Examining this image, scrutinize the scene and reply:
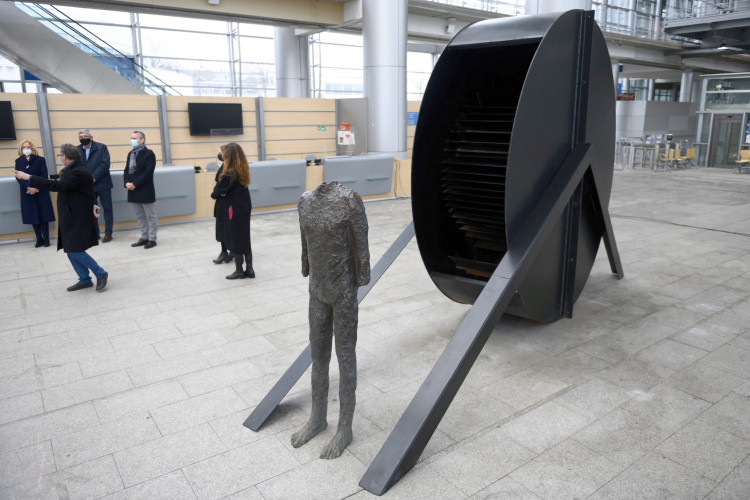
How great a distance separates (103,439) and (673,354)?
437cm

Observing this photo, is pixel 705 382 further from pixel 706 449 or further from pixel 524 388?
pixel 524 388

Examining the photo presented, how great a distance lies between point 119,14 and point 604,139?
2123cm

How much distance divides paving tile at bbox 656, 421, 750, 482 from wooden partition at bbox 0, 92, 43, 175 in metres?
10.9

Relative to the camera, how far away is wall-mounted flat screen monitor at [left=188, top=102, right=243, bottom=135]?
38.7 feet

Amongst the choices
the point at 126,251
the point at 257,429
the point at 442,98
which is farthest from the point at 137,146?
the point at 257,429

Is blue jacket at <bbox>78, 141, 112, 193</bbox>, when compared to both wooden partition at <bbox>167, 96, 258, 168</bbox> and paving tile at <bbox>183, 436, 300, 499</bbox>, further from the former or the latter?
paving tile at <bbox>183, 436, 300, 499</bbox>

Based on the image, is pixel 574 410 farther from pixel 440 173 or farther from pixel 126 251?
pixel 126 251

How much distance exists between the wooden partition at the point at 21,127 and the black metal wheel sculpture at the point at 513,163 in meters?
8.46

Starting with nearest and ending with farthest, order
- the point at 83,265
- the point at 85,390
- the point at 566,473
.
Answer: the point at 566,473 → the point at 85,390 → the point at 83,265

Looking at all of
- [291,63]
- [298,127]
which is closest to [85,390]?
[298,127]

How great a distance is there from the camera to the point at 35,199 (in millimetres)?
8000

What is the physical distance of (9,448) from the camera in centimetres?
328

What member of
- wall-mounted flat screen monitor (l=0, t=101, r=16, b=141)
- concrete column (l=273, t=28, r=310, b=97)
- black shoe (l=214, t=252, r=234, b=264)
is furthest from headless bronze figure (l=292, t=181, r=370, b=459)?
concrete column (l=273, t=28, r=310, b=97)

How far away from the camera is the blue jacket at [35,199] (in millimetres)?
7859
